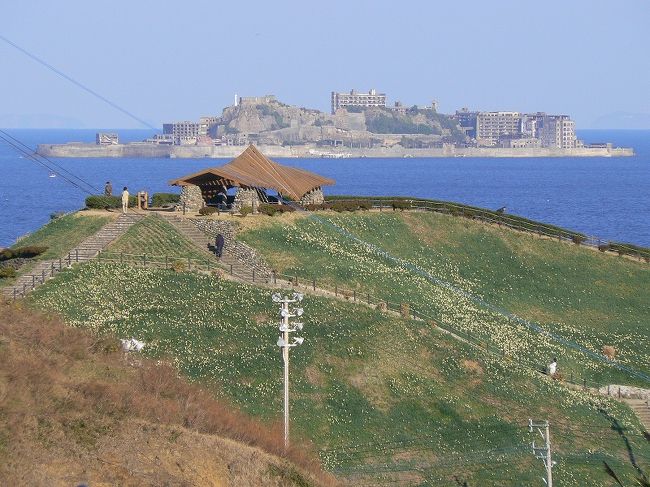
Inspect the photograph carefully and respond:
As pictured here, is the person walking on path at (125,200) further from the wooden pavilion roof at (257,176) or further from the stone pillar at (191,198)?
the stone pillar at (191,198)

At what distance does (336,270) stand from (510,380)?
1137cm

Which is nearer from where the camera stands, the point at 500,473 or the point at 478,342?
the point at 500,473

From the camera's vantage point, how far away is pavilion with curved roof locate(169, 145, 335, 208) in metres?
64.9

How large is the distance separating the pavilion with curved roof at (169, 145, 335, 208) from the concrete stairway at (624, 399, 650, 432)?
21897 mm

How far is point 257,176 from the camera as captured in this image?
6750 centimetres

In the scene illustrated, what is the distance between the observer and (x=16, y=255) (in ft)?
191

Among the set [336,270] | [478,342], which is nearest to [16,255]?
[336,270]

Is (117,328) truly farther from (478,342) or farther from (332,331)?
(478,342)

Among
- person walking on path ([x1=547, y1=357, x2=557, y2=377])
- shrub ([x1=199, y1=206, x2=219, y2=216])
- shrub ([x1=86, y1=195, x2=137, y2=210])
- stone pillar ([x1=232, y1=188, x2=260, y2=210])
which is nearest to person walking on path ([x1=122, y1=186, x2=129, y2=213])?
shrub ([x1=86, y1=195, x2=137, y2=210])

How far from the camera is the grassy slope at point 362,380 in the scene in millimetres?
45250

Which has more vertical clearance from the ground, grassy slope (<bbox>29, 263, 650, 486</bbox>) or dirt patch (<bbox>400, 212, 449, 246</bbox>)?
dirt patch (<bbox>400, 212, 449, 246</bbox>)

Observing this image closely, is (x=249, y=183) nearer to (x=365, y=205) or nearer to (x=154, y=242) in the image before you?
(x=154, y=242)

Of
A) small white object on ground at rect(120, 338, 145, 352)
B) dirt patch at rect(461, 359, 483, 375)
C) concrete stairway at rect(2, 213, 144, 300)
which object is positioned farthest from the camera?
concrete stairway at rect(2, 213, 144, 300)

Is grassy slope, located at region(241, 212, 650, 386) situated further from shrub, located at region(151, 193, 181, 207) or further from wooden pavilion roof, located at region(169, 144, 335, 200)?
shrub, located at region(151, 193, 181, 207)
